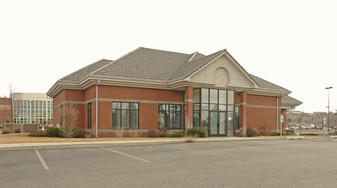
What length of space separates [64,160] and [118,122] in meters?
12.3

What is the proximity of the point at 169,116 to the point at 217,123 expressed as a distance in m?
4.47

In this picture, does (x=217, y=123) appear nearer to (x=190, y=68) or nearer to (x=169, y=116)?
(x=169, y=116)

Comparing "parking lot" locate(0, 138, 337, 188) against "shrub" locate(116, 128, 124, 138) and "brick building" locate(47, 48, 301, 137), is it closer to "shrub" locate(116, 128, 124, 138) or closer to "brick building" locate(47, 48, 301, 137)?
"shrub" locate(116, 128, 124, 138)

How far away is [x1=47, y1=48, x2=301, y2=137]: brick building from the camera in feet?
73.6

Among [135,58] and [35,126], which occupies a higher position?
[135,58]

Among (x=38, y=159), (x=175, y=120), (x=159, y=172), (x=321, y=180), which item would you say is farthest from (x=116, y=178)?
(x=175, y=120)

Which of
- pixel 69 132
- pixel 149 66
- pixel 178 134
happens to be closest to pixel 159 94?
pixel 149 66

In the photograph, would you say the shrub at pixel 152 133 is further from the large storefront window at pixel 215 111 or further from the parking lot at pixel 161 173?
the parking lot at pixel 161 173

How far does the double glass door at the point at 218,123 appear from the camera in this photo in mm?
24844

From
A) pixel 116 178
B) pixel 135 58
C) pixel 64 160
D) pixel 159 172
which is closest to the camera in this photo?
pixel 116 178

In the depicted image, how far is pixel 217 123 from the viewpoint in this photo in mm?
25062

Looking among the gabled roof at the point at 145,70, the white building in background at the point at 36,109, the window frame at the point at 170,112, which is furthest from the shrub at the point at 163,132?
the white building in background at the point at 36,109

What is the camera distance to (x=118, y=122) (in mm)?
23016

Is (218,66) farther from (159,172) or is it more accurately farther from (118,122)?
(159,172)
